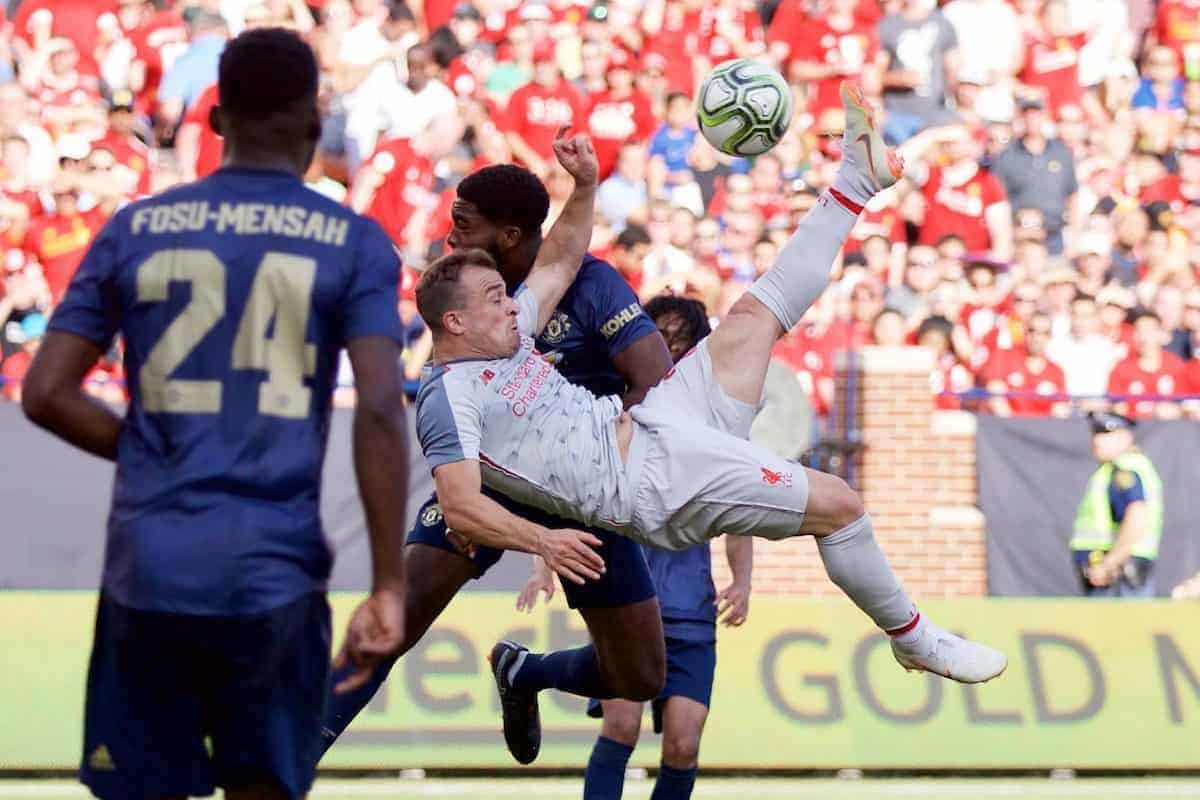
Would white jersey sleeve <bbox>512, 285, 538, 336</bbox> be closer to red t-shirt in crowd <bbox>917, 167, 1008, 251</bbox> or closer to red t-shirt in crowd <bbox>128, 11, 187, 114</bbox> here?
red t-shirt in crowd <bbox>917, 167, 1008, 251</bbox>

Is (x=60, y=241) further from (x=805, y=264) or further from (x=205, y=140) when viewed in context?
(x=805, y=264)

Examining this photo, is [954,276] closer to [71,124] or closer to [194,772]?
[71,124]

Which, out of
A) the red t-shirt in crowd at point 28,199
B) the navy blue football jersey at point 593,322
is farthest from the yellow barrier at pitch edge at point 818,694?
the navy blue football jersey at point 593,322

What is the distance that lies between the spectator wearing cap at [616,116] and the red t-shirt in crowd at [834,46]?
182cm

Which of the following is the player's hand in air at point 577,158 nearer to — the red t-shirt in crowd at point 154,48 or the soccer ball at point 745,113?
the soccer ball at point 745,113

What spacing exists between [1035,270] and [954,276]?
890mm

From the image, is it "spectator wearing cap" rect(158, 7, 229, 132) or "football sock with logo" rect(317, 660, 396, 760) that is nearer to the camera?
"football sock with logo" rect(317, 660, 396, 760)

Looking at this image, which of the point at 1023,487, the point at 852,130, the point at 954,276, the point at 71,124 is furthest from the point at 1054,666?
the point at 71,124

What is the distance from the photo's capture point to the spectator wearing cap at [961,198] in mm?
17594

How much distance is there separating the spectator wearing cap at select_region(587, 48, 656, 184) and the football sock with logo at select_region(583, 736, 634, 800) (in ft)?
30.0

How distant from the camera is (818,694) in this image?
42.8ft

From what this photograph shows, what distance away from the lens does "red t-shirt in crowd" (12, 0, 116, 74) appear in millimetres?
17984

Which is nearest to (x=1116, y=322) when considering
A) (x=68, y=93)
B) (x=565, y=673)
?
(x=68, y=93)

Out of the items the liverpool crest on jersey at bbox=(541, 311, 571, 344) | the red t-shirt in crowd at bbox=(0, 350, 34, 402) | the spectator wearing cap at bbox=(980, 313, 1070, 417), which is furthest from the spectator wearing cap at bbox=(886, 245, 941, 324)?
the liverpool crest on jersey at bbox=(541, 311, 571, 344)
